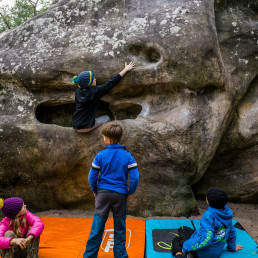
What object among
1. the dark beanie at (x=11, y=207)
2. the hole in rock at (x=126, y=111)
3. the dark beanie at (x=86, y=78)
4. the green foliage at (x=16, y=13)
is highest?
the dark beanie at (x=86, y=78)

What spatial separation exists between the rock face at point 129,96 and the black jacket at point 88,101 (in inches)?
8.4

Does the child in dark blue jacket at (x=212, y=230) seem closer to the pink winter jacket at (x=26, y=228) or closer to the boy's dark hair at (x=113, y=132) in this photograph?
the boy's dark hair at (x=113, y=132)

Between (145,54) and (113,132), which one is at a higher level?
(145,54)

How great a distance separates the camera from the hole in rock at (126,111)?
463 centimetres

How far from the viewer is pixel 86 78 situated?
3.98 m

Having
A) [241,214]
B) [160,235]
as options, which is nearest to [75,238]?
[160,235]

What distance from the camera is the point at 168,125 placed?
4211 mm

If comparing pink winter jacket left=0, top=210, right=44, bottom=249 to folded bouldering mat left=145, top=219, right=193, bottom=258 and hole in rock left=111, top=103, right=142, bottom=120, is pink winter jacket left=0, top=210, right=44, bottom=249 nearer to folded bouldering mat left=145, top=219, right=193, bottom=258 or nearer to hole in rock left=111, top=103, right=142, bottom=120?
folded bouldering mat left=145, top=219, right=193, bottom=258

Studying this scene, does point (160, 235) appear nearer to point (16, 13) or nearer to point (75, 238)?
point (75, 238)

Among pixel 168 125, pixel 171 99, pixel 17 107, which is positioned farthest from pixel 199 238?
pixel 17 107

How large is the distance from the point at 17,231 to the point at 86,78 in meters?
2.10

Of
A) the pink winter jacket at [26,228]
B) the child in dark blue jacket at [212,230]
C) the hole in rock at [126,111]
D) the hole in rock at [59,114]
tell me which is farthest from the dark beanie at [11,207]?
the hole in rock at [126,111]

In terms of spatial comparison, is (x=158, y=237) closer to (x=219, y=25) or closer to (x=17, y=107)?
(x=17, y=107)

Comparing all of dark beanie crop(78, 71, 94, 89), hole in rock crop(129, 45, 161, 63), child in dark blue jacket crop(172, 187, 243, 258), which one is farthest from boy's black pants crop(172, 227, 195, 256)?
hole in rock crop(129, 45, 161, 63)
